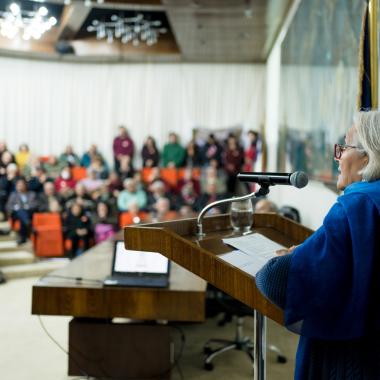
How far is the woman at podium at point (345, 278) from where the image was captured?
1.19 metres

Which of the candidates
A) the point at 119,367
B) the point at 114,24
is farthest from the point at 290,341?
the point at 114,24

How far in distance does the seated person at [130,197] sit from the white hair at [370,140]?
8.54 metres

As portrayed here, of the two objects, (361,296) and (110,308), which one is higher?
(361,296)

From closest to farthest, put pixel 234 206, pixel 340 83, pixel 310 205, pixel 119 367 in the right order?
1. pixel 234 206
2. pixel 119 367
3. pixel 340 83
4. pixel 310 205

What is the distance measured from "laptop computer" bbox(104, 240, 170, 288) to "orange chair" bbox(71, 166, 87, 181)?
794cm

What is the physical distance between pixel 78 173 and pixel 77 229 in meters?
2.96

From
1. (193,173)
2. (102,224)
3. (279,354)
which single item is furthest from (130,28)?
(279,354)

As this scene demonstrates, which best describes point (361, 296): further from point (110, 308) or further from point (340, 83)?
point (340, 83)

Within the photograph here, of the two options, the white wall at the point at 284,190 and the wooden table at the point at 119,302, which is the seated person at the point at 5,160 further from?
the wooden table at the point at 119,302

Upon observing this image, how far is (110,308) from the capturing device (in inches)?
119

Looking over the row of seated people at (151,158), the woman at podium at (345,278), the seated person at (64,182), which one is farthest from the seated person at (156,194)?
the woman at podium at (345,278)

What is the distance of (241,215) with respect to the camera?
5.77 ft

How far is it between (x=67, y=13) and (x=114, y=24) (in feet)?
2.81

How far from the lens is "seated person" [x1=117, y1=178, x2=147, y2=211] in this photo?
9.73 m
